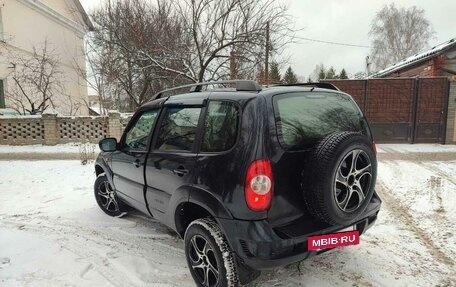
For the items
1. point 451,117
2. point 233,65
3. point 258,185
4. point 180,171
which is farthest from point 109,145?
point 451,117

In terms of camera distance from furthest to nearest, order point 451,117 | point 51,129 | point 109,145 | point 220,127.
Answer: point 51,129 → point 451,117 → point 109,145 → point 220,127

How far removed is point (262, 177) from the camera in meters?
2.40

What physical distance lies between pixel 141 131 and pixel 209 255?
176cm

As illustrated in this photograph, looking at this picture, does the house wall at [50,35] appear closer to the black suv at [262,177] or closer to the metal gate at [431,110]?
the black suv at [262,177]

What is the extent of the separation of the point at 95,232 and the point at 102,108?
599 inches

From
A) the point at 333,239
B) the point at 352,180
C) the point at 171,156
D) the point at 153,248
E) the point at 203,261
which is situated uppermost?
the point at 171,156

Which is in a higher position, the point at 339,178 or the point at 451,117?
the point at 451,117

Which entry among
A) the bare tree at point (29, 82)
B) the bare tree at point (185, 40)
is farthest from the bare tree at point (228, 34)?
the bare tree at point (29, 82)

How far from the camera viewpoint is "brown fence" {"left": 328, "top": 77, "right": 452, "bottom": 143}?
34.9 feet

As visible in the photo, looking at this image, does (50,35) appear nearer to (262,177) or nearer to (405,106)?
(405,106)

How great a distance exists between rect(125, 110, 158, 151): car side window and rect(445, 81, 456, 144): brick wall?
10.3m

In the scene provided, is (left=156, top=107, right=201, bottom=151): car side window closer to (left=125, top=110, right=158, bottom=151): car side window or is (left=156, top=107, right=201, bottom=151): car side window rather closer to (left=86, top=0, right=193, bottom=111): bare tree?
(left=125, top=110, right=158, bottom=151): car side window

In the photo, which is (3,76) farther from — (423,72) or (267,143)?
(423,72)

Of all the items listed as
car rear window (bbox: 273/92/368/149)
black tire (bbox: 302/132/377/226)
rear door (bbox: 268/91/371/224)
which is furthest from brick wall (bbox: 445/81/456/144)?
black tire (bbox: 302/132/377/226)
